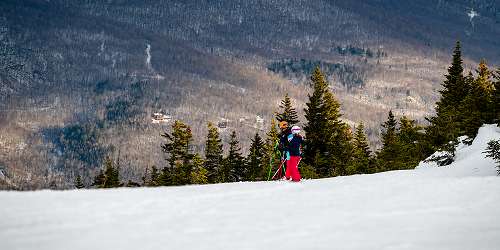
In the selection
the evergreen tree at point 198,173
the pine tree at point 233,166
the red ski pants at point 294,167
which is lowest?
the pine tree at point 233,166

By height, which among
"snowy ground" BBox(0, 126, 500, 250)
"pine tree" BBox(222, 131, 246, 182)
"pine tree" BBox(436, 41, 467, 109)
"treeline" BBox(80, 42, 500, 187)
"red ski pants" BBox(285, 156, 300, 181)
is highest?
"snowy ground" BBox(0, 126, 500, 250)

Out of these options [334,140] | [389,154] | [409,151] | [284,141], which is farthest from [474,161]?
[334,140]

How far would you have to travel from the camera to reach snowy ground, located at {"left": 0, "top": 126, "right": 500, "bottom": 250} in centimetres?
1101

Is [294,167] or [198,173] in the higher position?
[294,167]

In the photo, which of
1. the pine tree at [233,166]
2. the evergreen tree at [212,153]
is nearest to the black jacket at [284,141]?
the pine tree at [233,166]

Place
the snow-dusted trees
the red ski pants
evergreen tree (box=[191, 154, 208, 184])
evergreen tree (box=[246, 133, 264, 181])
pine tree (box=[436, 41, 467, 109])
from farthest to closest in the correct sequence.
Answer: evergreen tree (box=[246, 133, 264, 181]), evergreen tree (box=[191, 154, 208, 184]), pine tree (box=[436, 41, 467, 109]), the snow-dusted trees, the red ski pants

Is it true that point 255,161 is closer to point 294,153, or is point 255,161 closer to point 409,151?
point 409,151

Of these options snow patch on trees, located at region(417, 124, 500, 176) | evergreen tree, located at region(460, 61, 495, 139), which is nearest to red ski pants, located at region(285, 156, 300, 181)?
snow patch on trees, located at region(417, 124, 500, 176)

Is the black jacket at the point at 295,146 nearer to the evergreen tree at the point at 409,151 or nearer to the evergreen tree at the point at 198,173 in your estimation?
the evergreen tree at the point at 409,151

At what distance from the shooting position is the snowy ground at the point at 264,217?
11.0m

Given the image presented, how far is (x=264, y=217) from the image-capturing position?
1362 cm

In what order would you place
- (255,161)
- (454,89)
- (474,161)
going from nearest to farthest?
(474,161) < (454,89) < (255,161)

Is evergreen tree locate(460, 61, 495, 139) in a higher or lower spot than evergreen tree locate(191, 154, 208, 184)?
higher

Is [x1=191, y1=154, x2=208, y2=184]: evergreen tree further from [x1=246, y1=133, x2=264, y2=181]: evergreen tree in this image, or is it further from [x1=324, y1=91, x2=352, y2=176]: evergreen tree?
[x1=324, y1=91, x2=352, y2=176]: evergreen tree
